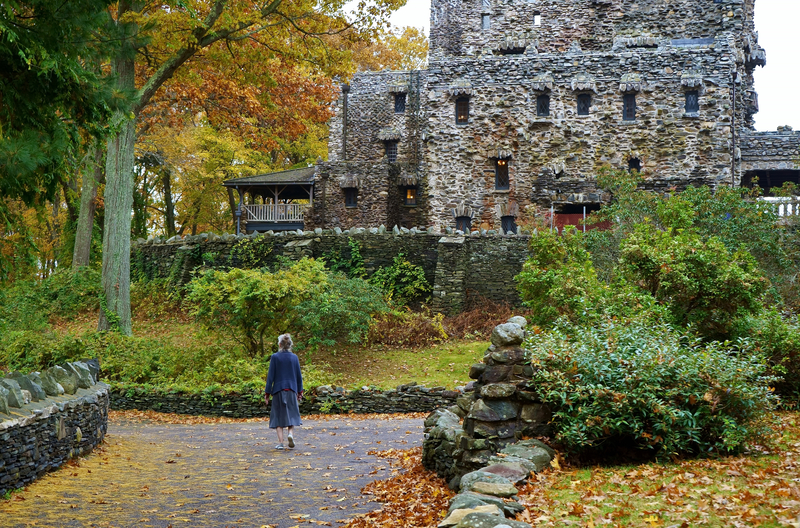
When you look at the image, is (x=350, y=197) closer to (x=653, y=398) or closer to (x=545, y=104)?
(x=545, y=104)

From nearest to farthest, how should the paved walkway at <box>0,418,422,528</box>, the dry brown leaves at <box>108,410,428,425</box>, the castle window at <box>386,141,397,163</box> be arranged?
the paved walkway at <box>0,418,422,528</box> → the dry brown leaves at <box>108,410,428,425</box> → the castle window at <box>386,141,397,163</box>

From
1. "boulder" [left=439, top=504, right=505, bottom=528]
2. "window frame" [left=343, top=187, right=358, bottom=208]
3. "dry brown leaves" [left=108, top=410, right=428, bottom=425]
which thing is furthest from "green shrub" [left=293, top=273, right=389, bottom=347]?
"boulder" [left=439, top=504, right=505, bottom=528]

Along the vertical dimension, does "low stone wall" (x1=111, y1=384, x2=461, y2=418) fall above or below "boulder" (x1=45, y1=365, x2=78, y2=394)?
below

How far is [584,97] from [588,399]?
26097mm

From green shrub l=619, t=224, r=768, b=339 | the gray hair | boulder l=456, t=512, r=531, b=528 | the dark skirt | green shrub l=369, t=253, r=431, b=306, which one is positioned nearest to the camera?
boulder l=456, t=512, r=531, b=528

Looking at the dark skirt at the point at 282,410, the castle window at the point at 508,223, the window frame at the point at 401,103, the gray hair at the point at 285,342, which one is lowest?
the dark skirt at the point at 282,410

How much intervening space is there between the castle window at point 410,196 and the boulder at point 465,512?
29.3 m

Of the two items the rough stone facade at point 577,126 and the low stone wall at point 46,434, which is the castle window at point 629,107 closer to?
the rough stone facade at point 577,126

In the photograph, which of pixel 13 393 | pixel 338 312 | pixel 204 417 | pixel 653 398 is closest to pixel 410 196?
pixel 338 312

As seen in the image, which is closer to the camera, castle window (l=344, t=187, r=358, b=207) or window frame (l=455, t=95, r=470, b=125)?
window frame (l=455, t=95, r=470, b=125)

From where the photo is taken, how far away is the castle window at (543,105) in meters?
32.4

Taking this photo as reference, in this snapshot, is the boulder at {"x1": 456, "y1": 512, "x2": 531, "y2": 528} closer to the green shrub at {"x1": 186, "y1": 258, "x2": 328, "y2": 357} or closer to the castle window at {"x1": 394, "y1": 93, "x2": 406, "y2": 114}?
the green shrub at {"x1": 186, "y1": 258, "x2": 328, "y2": 357}

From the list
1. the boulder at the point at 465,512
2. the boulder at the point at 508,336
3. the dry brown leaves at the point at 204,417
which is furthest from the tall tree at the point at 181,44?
the boulder at the point at 465,512

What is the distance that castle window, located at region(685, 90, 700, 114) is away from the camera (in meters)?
31.0
